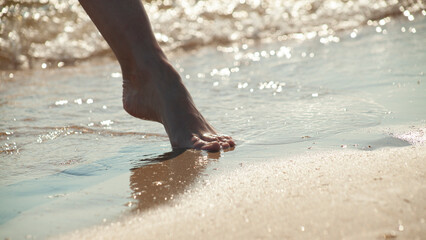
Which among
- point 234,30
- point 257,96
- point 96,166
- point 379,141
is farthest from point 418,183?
point 234,30

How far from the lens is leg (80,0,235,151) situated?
2.40 m

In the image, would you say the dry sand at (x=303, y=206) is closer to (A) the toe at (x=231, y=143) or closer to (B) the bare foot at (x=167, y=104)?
(A) the toe at (x=231, y=143)

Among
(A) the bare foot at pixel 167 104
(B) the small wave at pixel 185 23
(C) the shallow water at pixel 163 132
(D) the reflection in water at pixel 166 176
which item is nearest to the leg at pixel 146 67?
(A) the bare foot at pixel 167 104

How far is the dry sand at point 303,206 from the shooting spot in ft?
4.11

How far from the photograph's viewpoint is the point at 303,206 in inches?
54.8

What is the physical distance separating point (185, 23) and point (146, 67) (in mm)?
4288

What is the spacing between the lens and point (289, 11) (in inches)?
275

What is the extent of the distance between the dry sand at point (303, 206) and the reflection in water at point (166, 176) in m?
0.06

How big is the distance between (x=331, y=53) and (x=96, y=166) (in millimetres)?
2802

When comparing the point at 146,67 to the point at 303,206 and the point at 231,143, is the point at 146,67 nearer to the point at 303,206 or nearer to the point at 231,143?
the point at 231,143

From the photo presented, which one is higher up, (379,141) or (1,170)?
(1,170)

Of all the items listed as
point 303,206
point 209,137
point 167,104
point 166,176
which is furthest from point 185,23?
point 303,206

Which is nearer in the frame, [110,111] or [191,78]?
[110,111]

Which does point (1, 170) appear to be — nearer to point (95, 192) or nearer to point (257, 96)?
point (95, 192)
